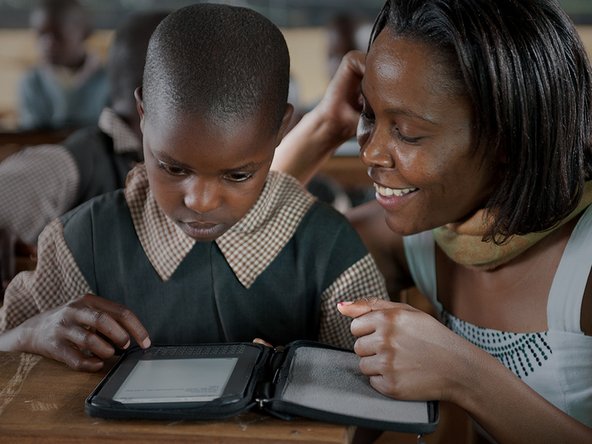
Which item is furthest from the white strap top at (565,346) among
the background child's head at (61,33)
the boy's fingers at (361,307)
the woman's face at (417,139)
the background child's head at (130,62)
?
the background child's head at (61,33)

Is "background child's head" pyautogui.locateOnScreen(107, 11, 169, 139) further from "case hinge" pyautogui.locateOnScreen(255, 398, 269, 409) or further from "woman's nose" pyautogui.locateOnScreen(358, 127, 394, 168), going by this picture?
"case hinge" pyautogui.locateOnScreen(255, 398, 269, 409)

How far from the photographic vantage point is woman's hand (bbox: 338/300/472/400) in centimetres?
108

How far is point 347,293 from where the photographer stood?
1.36 metres

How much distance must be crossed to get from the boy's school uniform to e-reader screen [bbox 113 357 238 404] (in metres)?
0.30

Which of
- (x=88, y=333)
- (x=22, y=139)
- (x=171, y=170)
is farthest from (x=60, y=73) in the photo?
(x=88, y=333)

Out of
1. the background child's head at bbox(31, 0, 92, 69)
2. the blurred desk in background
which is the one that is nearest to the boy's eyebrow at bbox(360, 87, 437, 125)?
the blurred desk in background

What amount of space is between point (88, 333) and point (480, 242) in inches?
24.3

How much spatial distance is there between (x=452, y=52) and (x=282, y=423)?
582mm

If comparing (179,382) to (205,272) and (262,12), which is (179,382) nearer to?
(205,272)

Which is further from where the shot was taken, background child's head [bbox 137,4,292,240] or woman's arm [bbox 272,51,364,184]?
woman's arm [bbox 272,51,364,184]

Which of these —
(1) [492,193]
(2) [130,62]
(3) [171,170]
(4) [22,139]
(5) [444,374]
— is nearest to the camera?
(5) [444,374]

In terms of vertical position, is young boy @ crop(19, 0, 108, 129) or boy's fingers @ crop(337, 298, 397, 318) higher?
boy's fingers @ crop(337, 298, 397, 318)

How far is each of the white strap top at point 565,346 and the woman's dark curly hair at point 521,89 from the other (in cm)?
9

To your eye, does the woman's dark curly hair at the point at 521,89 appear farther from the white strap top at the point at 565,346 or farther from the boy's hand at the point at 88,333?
the boy's hand at the point at 88,333
